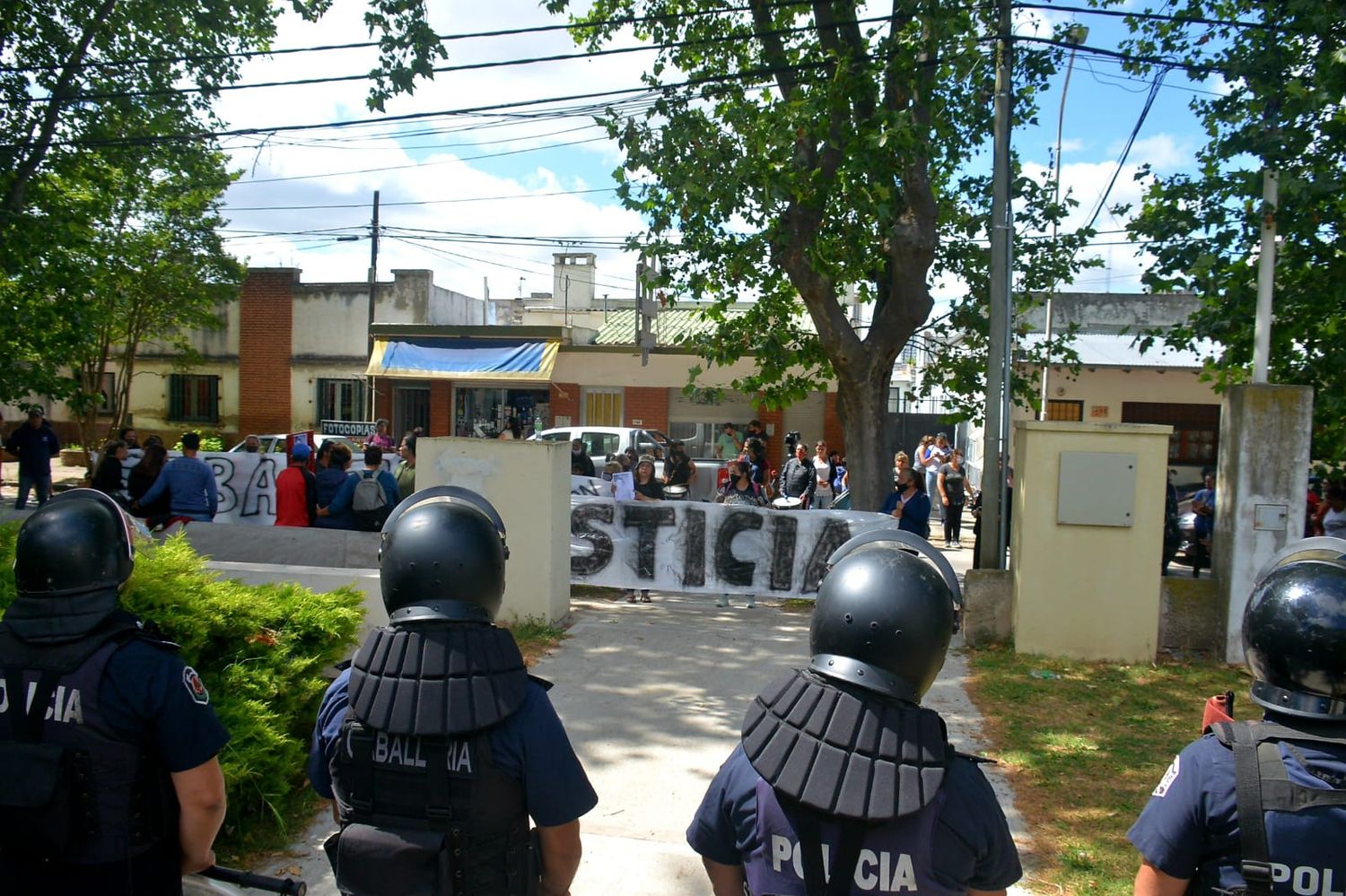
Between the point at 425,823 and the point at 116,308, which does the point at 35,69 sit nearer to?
the point at 116,308

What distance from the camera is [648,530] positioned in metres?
10.2

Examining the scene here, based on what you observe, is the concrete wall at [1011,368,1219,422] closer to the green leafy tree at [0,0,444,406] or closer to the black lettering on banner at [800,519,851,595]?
the black lettering on banner at [800,519,851,595]

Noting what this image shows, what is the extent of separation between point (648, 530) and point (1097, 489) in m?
4.38

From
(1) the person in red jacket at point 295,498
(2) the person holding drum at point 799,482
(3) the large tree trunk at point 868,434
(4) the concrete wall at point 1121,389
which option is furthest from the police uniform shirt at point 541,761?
(4) the concrete wall at point 1121,389

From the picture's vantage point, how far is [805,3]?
10.7 meters

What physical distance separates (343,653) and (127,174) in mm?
12098

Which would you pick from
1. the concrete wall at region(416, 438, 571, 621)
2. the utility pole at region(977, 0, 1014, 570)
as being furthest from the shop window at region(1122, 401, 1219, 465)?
the concrete wall at region(416, 438, 571, 621)

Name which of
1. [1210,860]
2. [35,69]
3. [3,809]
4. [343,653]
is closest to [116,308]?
[35,69]

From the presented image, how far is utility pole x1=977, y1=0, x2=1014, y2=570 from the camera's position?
9.11 meters

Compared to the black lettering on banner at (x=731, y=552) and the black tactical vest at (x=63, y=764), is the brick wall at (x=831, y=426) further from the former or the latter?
the black tactical vest at (x=63, y=764)

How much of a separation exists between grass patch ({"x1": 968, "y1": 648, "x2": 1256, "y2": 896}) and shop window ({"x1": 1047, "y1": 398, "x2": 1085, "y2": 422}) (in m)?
16.2

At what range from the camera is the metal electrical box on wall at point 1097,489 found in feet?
26.6

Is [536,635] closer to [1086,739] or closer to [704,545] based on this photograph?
[704,545]

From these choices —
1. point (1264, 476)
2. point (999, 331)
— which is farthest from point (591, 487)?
point (1264, 476)
